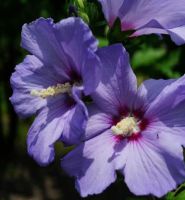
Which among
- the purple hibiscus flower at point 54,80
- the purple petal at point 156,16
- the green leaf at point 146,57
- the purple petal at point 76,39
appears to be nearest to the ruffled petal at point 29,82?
the purple hibiscus flower at point 54,80

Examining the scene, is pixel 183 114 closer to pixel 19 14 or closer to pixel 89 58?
pixel 89 58

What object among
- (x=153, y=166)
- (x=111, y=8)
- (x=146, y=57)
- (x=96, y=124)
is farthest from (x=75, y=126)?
(x=146, y=57)

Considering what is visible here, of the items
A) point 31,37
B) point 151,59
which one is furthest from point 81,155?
point 151,59

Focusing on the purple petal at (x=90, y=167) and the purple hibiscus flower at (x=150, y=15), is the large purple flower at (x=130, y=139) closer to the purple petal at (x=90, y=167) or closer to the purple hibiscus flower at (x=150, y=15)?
the purple petal at (x=90, y=167)

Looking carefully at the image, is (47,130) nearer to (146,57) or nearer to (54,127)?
(54,127)

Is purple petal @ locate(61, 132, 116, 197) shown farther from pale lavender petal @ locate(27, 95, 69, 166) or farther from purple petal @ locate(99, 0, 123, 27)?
purple petal @ locate(99, 0, 123, 27)

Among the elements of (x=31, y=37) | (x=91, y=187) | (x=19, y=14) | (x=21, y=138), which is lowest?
(x=21, y=138)
